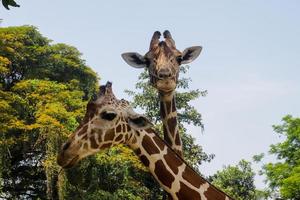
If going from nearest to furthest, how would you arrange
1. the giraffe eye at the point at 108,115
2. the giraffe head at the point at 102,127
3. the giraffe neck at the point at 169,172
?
the giraffe head at the point at 102,127 < the giraffe eye at the point at 108,115 < the giraffe neck at the point at 169,172

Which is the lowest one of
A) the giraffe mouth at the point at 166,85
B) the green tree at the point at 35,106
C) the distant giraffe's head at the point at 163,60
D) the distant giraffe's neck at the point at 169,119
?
the distant giraffe's neck at the point at 169,119

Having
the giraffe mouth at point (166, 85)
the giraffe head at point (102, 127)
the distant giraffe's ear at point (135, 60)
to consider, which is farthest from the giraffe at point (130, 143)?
the distant giraffe's ear at point (135, 60)

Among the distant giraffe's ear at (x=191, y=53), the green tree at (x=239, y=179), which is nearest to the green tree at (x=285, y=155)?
the green tree at (x=239, y=179)

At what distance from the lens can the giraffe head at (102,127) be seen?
201 inches

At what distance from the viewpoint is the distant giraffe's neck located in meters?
7.01

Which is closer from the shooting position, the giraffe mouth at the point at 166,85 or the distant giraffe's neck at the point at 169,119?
the giraffe mouth at the point at 166,85

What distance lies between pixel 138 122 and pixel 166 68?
1596mm

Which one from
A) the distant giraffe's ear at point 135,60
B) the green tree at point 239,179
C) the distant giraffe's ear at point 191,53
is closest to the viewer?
the distant giraffe's ear at point 135,60

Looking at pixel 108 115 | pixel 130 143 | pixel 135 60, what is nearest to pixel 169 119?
pixel 135 60

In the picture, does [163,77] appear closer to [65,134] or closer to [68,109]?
[65,134]

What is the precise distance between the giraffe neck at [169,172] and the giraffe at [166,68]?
124 cm

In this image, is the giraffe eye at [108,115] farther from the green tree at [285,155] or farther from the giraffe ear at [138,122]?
the green tree at [285,155]

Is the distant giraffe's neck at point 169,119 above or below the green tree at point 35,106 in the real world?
below

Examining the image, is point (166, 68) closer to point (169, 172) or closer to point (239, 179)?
Answer: point (169, 172)
